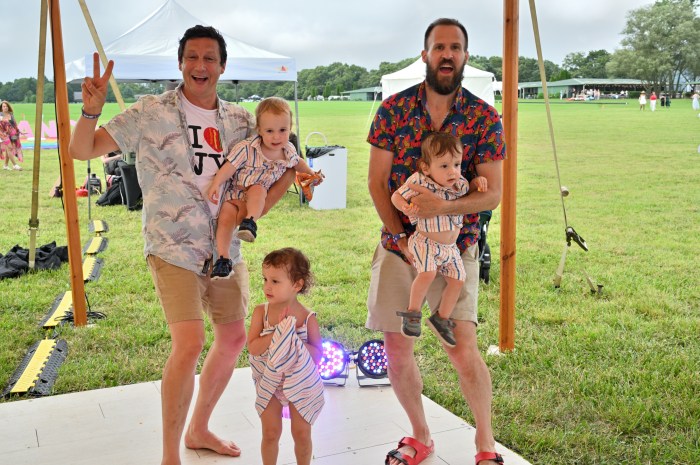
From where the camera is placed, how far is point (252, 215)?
2666mm

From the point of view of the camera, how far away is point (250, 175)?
106 inches

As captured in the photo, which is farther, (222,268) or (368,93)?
(368,93)

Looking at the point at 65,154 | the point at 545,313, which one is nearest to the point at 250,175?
the point at 65,154

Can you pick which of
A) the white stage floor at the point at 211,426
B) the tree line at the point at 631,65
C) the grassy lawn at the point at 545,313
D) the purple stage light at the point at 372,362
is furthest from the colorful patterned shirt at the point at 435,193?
the tree line at the point at 631,65

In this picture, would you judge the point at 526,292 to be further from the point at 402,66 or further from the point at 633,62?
the point at 633,62

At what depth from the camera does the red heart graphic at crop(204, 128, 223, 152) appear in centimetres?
268

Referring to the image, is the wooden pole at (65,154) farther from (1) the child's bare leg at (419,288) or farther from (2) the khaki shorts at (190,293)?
(1) the child's bare leg at (419,288)

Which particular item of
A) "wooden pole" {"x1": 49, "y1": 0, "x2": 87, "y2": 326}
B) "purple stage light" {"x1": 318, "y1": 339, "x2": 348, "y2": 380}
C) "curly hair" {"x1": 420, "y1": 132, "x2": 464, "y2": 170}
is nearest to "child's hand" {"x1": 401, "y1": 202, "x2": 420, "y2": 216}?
"curly hair" {"x1": 420, "y1": 132, "x2": 464, "y2": 170}

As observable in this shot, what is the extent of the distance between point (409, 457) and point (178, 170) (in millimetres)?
1551

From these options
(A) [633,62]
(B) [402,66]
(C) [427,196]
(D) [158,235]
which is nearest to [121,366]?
(D) [158,235]

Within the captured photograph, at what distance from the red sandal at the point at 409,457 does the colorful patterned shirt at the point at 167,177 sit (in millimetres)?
1169

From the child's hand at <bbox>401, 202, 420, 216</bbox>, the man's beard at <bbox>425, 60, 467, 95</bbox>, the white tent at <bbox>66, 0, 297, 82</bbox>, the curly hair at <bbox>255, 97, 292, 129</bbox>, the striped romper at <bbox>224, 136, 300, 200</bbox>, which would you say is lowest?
the child's hand at <bbox>401, 202, 420, 216</bbox>

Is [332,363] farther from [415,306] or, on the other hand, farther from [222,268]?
[222,268]

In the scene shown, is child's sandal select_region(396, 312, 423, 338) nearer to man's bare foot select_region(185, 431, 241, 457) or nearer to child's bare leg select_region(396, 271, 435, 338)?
child's bare leg select_region(396, 271, 435, 338)
